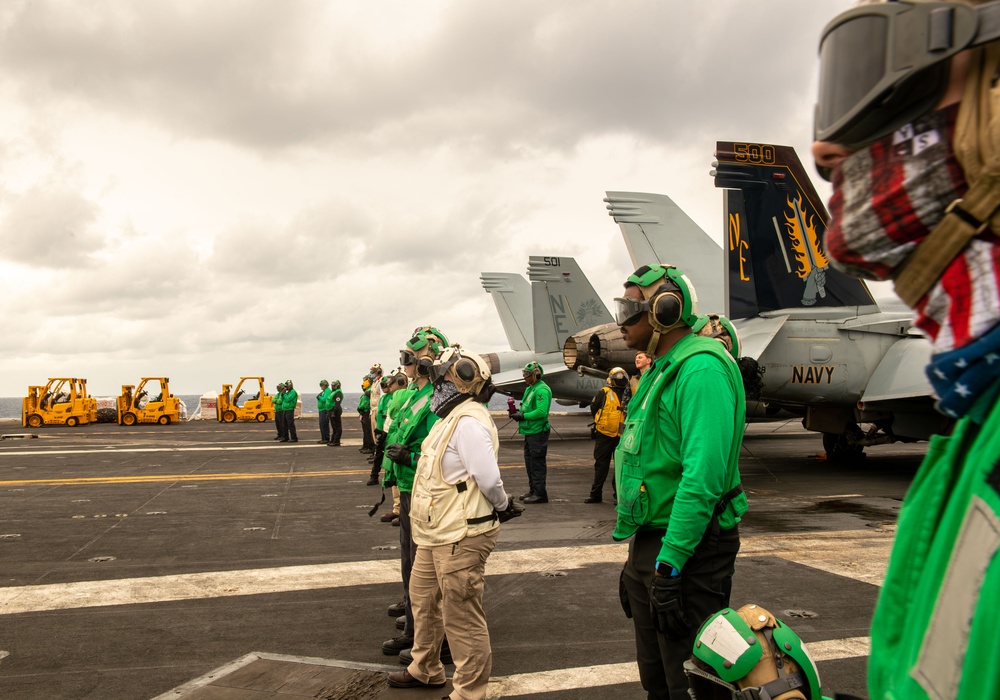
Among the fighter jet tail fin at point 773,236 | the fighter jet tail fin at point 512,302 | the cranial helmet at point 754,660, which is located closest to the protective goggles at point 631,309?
the cranial helmet at point 754,660

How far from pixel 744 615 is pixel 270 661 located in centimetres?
390

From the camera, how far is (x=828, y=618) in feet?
19.5

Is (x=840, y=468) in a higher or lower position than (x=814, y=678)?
lower

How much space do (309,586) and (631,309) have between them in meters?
4.99

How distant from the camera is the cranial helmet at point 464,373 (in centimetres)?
481

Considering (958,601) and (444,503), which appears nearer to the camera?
(958,601)

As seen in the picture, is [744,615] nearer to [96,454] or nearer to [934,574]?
[934,574]

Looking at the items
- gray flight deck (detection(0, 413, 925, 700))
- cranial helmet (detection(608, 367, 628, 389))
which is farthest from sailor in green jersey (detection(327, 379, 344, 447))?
cranial helmet (detection(608, 367, 628, 389))

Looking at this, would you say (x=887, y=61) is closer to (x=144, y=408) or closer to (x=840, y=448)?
(x=840, y=448)

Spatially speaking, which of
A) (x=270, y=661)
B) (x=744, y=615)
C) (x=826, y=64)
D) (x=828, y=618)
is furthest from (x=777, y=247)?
(x=826, y=64)

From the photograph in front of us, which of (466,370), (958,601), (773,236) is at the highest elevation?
(773,236)

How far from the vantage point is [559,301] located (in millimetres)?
25781

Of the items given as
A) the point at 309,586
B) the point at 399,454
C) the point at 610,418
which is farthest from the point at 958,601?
the point at 610,418

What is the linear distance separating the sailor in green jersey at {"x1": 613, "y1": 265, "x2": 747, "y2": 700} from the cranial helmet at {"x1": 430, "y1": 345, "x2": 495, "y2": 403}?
157cm
